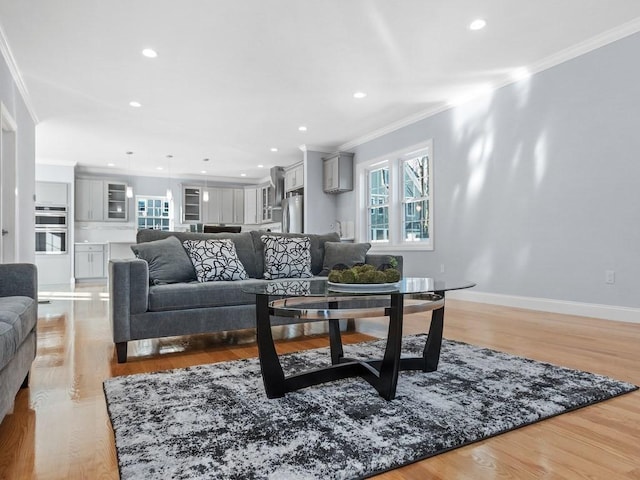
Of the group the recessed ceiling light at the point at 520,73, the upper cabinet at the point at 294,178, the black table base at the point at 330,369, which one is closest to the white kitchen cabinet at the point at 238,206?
the upper cabinet at the point at 294,178

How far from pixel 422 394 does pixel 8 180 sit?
476 cm

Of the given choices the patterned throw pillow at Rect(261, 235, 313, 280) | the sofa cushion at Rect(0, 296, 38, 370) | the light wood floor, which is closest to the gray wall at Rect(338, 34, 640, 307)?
the light wood floor

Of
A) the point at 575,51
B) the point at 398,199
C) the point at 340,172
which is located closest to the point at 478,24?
the point at 575,51

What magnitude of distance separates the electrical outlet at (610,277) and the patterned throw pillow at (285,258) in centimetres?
265

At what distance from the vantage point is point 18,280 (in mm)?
1993

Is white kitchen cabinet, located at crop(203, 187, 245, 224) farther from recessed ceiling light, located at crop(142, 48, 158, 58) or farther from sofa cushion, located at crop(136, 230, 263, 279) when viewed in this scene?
sofa cushion, located at crop(136, 230, 263, 279)

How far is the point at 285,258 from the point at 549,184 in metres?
2.79

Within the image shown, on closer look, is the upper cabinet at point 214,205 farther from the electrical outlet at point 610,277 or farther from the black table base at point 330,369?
the black table base at point 330,369

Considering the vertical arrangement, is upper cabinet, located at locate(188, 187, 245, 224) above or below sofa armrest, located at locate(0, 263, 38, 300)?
above

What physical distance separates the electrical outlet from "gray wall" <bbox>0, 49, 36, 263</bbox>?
5.84 m

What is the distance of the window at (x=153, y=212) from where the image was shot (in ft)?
31.5

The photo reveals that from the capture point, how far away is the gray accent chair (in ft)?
4.42

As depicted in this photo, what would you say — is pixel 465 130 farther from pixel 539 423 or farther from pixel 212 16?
pixel 539 423

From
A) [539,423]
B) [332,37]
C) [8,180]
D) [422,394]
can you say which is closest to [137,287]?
[422,394]
